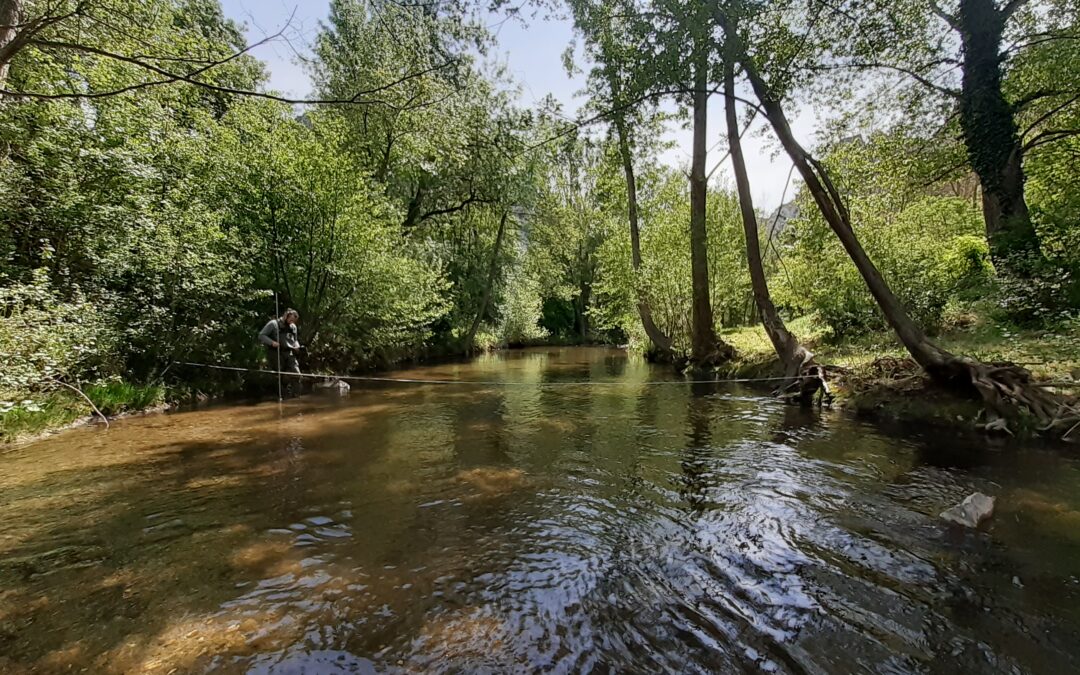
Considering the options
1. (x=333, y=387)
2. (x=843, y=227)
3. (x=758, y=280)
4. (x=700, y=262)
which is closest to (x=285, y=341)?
(x=333, y=387)

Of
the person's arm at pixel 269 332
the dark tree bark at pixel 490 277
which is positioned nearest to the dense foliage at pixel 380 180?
the person's arm at pixel 269 332

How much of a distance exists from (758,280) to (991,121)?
6.11 meters

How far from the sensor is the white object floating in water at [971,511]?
468 cm

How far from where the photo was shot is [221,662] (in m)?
2.91

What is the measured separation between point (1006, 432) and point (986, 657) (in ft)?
20.5

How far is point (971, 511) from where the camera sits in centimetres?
474

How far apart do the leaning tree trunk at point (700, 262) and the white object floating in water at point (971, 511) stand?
12.0 metres

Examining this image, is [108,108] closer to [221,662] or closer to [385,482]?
[385,482]

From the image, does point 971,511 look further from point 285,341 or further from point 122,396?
point 285,341

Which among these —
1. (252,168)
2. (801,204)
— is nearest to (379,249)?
(252,168)

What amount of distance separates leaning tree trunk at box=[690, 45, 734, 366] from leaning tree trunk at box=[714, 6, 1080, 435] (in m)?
6.41

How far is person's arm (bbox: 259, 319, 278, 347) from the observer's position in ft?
37.7

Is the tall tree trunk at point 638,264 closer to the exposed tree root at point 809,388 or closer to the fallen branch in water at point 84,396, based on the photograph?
the exposed tree root at point 809,388

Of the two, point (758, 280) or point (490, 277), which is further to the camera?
point (490, 277)
